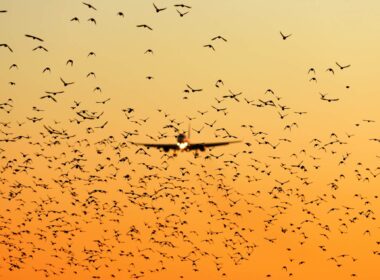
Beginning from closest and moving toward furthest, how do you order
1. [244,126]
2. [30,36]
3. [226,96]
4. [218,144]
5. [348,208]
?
[30,36]
[226,96]
[244,126]
[348,208]
[218,144]

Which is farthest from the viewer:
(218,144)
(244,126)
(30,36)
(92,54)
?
(218,144)

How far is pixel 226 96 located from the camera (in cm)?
7625

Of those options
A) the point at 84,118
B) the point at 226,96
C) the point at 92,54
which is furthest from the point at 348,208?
the point at 92,54

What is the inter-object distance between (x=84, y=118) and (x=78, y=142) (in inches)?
243

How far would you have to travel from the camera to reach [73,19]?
211ft

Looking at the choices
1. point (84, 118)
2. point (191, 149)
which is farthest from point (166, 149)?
point (84, 118)

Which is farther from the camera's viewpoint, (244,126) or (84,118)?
(244,126)

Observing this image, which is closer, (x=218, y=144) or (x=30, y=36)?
(x=30, y=36)

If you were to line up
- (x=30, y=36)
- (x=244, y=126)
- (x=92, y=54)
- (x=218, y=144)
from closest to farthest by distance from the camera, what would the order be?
(x=30, y=36)
(x=92, y=54)
(x=244, y=126)
(x=218, y=144)

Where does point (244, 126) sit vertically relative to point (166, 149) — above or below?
below

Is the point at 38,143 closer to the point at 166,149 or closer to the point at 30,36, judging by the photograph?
the point at 30,36

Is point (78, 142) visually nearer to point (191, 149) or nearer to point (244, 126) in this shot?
point (244, 126)

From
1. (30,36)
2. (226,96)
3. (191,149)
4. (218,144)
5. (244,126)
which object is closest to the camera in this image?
(30,36)

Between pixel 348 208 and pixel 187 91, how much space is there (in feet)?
84.3
